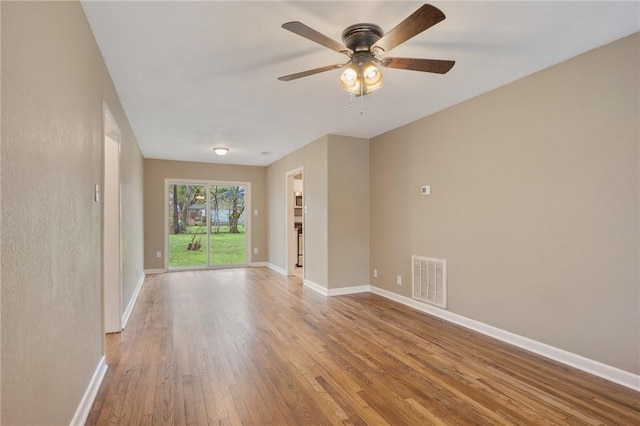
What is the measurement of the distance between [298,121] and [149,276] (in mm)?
4679

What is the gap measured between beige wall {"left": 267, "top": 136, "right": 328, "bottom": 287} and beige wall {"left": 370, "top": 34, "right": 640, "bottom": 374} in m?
1.58

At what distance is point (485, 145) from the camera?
3.32m

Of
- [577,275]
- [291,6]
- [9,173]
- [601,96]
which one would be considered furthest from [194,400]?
[601,96]

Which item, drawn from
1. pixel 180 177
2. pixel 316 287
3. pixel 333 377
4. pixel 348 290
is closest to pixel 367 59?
pixel 333 377

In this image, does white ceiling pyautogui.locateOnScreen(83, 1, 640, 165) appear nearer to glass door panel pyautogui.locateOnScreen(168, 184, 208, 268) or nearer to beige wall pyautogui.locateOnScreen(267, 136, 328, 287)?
beige wall pyautogui.locateOnScreen(267, 136, 328, 287)

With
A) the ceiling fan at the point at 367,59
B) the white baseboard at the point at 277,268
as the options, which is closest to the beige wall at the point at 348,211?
the white baseboard at the point at 277,268

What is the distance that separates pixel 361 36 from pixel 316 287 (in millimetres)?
3913

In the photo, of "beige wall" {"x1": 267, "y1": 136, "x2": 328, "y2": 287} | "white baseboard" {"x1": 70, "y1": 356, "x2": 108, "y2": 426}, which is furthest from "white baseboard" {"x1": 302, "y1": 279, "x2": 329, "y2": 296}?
"white baseboard" {"x1": 70, "y1": 356, "x2": 108, "y2": 426}

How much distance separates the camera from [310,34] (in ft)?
5.86

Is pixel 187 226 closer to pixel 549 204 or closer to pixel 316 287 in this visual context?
pixel 316 287

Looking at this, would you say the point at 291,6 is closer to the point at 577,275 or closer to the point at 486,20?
the point at 486,20

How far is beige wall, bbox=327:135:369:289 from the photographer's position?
4.91 meters

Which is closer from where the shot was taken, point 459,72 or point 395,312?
point 459,72

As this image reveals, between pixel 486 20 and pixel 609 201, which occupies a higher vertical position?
pixel 486 20
